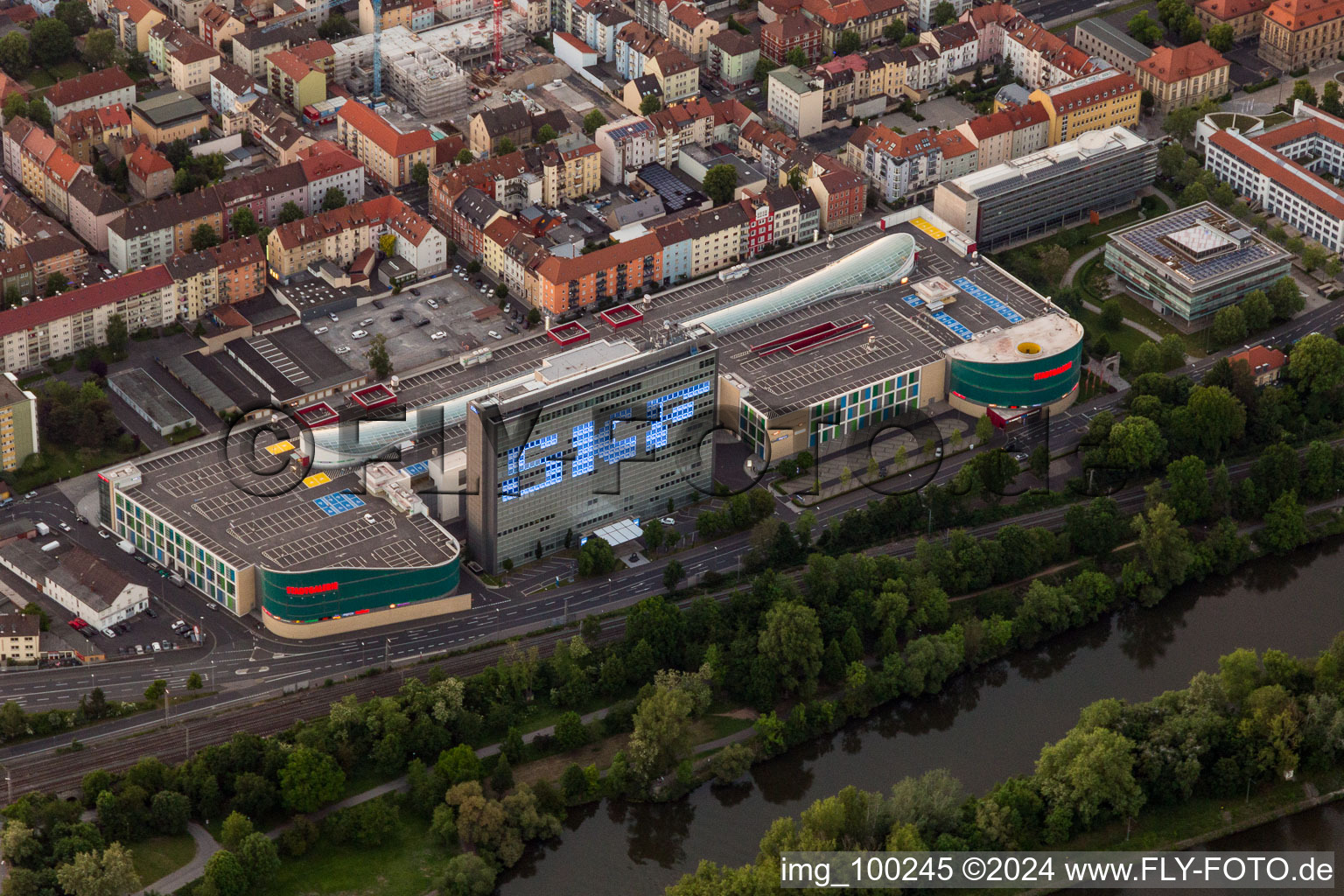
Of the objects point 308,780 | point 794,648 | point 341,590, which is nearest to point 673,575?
point 794,648

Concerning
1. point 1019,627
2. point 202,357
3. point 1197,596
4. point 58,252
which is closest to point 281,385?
point 202,357

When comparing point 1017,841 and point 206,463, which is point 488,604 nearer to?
point 206,463

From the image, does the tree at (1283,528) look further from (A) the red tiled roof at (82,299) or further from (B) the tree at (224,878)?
(A) the red tiled roof at (82,299)

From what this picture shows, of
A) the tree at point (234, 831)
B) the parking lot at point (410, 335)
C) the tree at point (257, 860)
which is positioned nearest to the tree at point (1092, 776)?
the tree at point (257, 860)

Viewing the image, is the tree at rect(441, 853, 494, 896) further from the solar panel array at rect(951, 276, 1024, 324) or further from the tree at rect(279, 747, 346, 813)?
the solar panel array at rect(951, 276, 1024, 324)

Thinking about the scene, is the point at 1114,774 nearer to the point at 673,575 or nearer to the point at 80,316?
the point at 673,575
